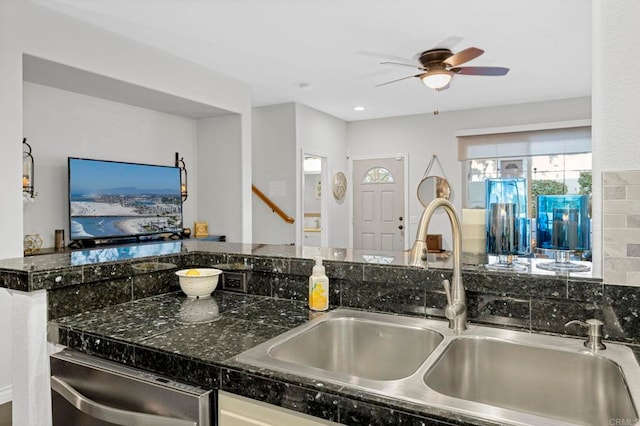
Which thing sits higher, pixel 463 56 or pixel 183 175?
pixel 463 56

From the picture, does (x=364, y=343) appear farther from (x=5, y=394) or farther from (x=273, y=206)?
(x=273, y=206)

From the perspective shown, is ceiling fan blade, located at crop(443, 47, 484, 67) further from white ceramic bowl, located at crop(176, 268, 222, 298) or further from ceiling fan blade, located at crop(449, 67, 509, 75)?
white ceramic bowl, located at crop(176, 268, 222, 298)

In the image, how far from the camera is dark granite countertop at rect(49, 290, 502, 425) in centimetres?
81

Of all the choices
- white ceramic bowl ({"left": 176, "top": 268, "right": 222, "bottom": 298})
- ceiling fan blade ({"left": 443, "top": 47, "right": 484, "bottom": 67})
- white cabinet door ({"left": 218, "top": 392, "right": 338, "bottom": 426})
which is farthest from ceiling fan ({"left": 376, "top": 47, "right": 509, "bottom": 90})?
white cabinet door ({"left": 218, "top": 392, "right": 338, "bottom": 426})

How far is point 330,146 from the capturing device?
636 centimetres

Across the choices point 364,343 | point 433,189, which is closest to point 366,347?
point 364,343

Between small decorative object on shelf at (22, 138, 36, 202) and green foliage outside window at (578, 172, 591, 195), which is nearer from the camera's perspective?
small decorative object on shelf at (22, 138, 36, 202)

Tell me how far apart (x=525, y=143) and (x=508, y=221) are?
4.86 meters

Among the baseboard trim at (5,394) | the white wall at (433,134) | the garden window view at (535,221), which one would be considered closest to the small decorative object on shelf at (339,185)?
the white wall at (433,134)

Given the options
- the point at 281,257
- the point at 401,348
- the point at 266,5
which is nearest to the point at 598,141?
the point at 401,348

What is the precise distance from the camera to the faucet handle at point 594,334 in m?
1.03

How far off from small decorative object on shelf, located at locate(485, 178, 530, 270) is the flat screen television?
3.59 metres

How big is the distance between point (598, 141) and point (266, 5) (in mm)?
2457

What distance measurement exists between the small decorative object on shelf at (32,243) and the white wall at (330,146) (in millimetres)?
2872
